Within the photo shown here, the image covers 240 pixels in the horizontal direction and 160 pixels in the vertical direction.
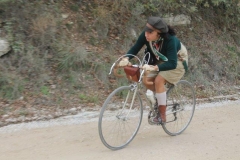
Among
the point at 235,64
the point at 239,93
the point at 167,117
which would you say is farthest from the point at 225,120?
the point at 235,64

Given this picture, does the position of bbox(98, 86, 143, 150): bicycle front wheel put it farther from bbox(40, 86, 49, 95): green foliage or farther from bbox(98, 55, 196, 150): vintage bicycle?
bbox(40, 86, 49, 95): green foliage

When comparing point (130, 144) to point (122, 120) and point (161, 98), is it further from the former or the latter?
point (161, 98)

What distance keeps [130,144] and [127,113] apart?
0.54 meters

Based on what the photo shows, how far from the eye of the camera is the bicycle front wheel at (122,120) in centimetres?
471

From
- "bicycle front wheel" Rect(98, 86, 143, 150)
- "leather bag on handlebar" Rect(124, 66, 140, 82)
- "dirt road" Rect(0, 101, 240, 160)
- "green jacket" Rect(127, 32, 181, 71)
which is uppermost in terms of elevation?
"green jacket" Rect(127, 32, 181, 71)

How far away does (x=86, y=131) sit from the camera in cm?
556

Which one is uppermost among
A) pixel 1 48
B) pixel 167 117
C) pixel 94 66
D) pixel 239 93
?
pixel 1 48

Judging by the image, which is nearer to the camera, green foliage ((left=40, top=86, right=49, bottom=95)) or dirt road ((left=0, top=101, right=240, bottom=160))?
dirt road ((left=0, top=101, right=240, bottom=160))

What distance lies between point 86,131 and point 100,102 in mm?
1209

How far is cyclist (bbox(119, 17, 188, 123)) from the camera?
4.65 m

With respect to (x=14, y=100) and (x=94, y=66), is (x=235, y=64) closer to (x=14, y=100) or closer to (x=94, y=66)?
(x=94, y=66)

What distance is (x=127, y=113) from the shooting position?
482 centimetres

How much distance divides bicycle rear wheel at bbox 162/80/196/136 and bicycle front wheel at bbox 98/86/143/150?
599 millimetres

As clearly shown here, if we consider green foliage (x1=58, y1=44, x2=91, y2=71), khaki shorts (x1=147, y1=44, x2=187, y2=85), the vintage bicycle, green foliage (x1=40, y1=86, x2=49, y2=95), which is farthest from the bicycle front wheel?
green foliage (x1=58, y1=44, x2=91, y2=71)
